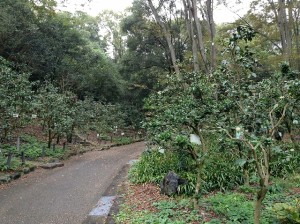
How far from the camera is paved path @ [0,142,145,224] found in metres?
5.02

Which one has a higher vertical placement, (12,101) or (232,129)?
(12,101)

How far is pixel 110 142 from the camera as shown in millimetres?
16688

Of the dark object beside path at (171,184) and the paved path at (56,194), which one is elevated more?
the dark object beside path at (171,184)

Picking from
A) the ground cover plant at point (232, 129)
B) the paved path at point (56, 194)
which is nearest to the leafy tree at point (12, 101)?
the paved path at point (56, 194)

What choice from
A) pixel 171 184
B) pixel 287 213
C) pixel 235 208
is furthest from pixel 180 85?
pixel 287 213

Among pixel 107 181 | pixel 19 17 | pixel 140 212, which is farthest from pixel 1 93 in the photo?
pixel 19 17

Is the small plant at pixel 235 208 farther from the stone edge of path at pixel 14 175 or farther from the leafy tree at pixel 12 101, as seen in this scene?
the leafy tree at pixel 12 101

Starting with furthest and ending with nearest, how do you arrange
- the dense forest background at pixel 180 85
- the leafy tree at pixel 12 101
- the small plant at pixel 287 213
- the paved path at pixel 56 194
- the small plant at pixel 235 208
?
1. the leafy tree at pixel 12 101
2. the paved path at pixel 56 194
3. the dense forest background at pixel 180 85
4. the small plant at pixel 235 208
5. the small plant at pixel 287 213

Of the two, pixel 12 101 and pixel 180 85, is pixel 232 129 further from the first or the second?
pixel 12 101

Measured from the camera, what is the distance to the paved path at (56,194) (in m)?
5.02

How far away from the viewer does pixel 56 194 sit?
20.8ft

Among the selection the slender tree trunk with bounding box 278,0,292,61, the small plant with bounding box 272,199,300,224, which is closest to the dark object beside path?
the small plant with bounding box 272,199,300,224

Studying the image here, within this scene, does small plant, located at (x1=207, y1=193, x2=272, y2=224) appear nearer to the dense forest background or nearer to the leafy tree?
the dense forest background

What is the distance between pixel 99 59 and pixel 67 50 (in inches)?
142
